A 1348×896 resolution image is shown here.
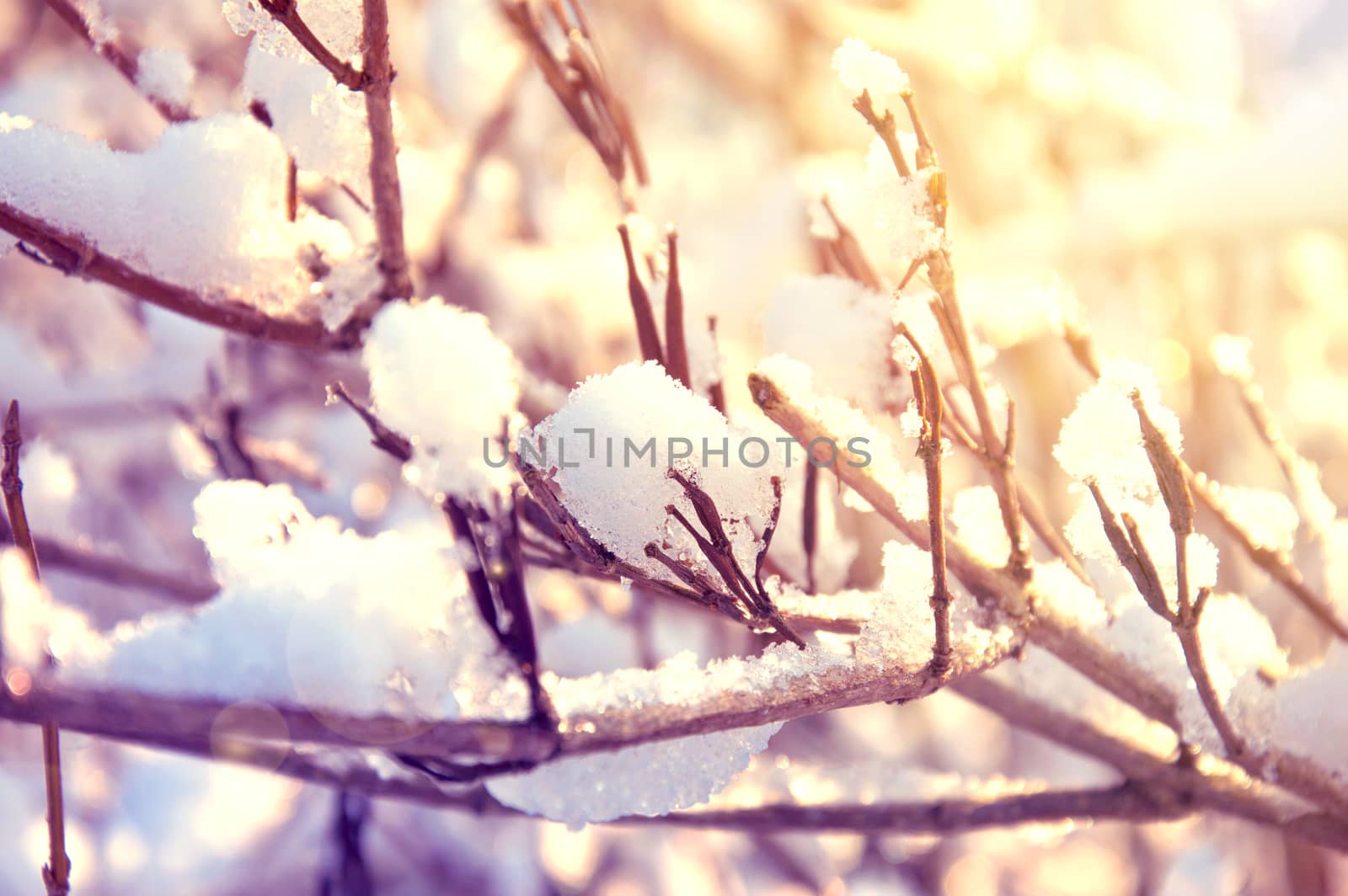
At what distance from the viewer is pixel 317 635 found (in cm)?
54

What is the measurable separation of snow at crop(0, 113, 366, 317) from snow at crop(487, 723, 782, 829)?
1.47ft

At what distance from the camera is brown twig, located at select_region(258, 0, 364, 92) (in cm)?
56

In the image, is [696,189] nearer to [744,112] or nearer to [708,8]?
[744,112]

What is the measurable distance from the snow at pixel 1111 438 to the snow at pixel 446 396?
1.36 ft

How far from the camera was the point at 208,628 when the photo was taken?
542 millimetres

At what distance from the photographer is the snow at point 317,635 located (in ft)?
1.64

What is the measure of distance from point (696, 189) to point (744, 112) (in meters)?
0.41

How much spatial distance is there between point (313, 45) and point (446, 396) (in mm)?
274

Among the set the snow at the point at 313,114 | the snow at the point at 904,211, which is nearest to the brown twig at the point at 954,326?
the snow at the point at 904,211

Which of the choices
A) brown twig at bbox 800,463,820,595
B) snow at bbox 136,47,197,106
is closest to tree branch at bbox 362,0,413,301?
snow at bbox 136,47,197,106

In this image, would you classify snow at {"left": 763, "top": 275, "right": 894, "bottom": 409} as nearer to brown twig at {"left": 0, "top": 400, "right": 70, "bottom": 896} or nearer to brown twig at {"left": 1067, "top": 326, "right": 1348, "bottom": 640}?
brown twig at {"left": 1067, "top": 326, "right": 1348, "bottom": 640}

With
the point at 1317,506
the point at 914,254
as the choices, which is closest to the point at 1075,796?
the point at 1317,506

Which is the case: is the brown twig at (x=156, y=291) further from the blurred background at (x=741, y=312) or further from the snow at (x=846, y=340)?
the blurred background at (x=741, y=312)

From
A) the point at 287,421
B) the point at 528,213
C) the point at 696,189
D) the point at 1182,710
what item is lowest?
the point at 1182,710
